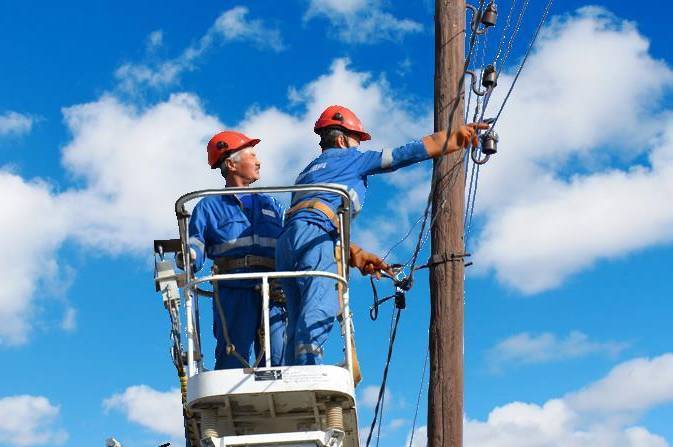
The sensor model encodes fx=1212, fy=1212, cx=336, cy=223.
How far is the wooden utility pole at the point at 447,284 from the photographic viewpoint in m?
9.75

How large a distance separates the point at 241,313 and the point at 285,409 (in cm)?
95

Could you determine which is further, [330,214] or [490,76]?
[490,76]

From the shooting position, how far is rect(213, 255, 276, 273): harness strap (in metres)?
7.84

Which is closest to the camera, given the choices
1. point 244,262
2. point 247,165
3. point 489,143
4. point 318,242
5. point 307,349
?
point 307,349

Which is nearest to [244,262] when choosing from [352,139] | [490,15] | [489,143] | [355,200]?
[355,200]

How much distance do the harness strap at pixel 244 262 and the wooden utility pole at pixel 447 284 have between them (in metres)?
2.45

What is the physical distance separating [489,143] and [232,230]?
236 centimetres

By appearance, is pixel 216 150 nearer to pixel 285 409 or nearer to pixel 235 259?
pixel 235 259

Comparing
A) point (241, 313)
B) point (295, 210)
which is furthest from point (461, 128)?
point (241, 313)

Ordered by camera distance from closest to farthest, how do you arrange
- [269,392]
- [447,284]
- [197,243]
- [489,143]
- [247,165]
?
[269,392]
[197,243]
[247,165]
[489,143]
[447,284]

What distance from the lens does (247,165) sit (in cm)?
824

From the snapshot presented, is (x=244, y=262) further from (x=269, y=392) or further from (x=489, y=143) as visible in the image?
(x=489, y=143)

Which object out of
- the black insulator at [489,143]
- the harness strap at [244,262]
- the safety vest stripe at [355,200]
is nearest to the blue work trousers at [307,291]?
the harness strap at [244,262]

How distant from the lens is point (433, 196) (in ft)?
32.8
